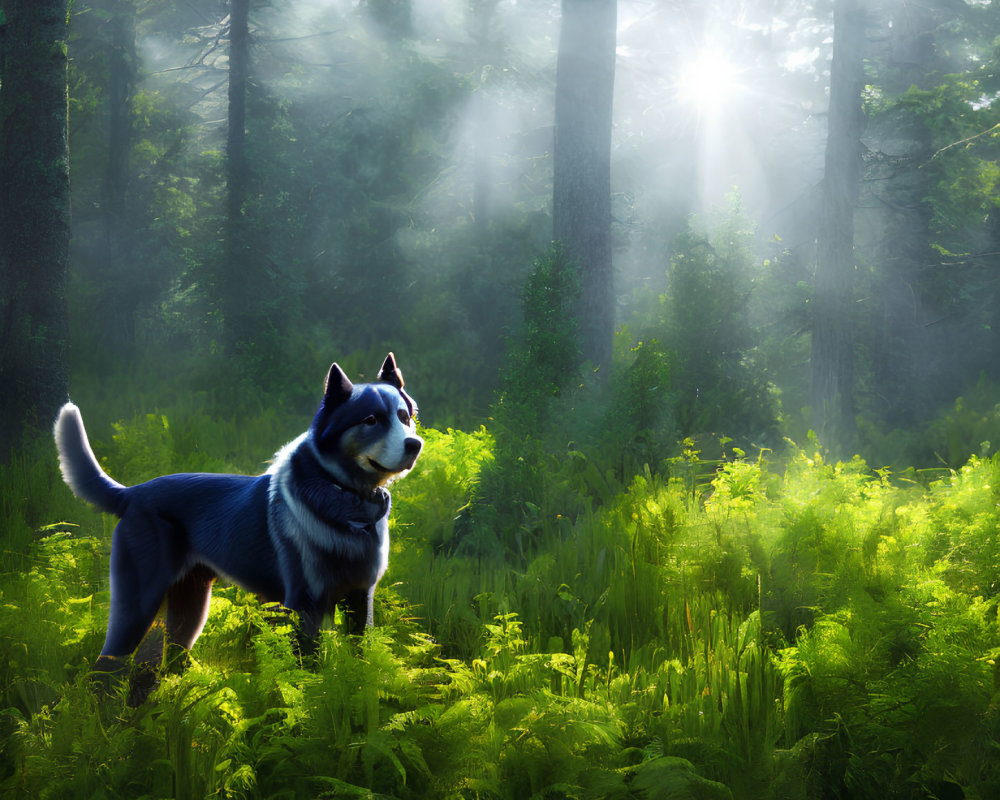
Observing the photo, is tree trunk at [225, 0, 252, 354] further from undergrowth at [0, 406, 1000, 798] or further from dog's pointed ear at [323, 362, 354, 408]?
dog's pointed ear at [323, 362, 354, 408]

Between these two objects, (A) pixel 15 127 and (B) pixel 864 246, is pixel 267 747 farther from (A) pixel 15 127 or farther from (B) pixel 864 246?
(B) pixel 864 246

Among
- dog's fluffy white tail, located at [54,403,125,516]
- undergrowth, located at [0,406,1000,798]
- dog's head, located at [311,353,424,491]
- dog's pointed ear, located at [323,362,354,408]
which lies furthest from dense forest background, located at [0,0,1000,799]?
dog's pointed ear, located at [323,362,354,408]

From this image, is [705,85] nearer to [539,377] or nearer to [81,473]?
[539,377]

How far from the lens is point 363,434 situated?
2895mm

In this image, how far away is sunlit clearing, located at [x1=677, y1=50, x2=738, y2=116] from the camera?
79.4 ft

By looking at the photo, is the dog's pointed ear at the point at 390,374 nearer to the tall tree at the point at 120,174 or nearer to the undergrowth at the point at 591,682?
the undergrowth at the point at 591,682

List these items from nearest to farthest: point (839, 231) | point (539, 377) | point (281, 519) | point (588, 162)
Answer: point (281, 519) < point (539, 377) < point (588, 162) < point (839, 231)

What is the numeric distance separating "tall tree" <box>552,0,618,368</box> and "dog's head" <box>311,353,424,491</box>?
8.16 metres

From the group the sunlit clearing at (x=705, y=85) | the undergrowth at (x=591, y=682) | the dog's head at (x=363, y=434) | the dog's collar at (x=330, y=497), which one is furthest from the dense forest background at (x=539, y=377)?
the dog's head at (x=363, y=434)

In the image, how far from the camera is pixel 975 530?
14.2 feet

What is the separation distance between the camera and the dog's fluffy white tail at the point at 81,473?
10.7 feet

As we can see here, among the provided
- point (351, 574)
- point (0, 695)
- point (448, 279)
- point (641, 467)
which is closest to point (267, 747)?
point (351, 574)

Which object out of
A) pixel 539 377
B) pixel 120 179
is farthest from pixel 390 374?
pixel 120 179

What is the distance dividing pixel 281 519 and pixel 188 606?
2.51ft
